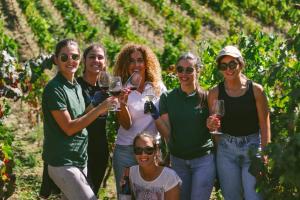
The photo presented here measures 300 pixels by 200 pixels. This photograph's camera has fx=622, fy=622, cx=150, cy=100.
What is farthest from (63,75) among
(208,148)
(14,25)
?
(14,25)

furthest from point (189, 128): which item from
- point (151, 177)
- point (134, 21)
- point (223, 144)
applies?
point (134, 21)

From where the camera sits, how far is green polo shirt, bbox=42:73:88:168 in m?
4.37

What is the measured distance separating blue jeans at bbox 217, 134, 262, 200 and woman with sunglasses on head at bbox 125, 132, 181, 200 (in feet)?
1.24

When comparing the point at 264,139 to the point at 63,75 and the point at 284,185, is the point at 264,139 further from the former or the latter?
the point at 63,75

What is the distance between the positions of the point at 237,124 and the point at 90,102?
1205mm

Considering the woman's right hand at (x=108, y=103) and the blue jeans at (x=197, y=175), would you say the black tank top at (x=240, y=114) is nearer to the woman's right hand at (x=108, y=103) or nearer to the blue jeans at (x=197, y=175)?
the blue jeans at (x=197, y=175)

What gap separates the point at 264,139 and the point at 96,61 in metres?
1.51

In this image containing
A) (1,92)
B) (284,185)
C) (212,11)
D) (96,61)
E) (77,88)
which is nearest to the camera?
(284,185)

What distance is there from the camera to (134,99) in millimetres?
4895

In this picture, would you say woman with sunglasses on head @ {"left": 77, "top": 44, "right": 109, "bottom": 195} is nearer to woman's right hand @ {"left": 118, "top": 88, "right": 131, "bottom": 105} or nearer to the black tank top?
woman's right hand @ {"left": 118, "top": 88, "right": 131, "bottom": 105}

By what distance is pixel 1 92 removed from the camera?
6.67 m

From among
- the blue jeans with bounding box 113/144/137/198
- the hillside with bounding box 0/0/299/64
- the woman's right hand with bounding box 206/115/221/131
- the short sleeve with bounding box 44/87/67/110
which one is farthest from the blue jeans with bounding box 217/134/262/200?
the hillside with bounding box 0/0/299/64

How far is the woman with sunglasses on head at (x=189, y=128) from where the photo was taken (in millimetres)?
4770

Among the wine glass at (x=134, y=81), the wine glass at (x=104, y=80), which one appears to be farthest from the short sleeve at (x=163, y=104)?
the wine glass at (x=104, y=80)
